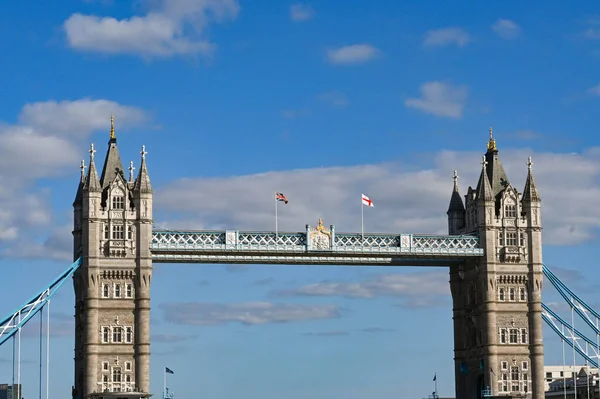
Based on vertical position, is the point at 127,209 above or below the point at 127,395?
above

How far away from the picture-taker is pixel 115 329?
134000mm

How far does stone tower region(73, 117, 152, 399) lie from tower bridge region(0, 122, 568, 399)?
10 cm

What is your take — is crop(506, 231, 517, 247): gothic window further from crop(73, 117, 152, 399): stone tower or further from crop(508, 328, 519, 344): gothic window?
crop(73, 117, 152, 399): stone tower

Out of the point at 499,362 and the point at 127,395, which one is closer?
the point at 127,395

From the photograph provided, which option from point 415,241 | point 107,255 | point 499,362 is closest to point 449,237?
point 415,241

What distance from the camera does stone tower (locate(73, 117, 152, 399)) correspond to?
133 metres

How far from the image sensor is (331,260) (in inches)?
5610

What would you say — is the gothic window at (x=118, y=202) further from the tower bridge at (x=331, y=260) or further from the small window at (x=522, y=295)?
the small window at (x=522, y=295)

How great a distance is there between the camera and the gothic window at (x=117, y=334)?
134 meters

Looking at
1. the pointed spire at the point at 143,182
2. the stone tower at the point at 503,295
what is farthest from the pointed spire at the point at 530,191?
the pointed spire at the point at 143,182

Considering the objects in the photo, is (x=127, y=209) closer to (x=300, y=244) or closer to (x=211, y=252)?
(x=211, y=252)

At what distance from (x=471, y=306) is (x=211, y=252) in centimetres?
2983

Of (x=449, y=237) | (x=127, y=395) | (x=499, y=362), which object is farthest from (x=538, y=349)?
(x=127, y=395)

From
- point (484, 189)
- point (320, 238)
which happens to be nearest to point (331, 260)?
point (320, 238)
